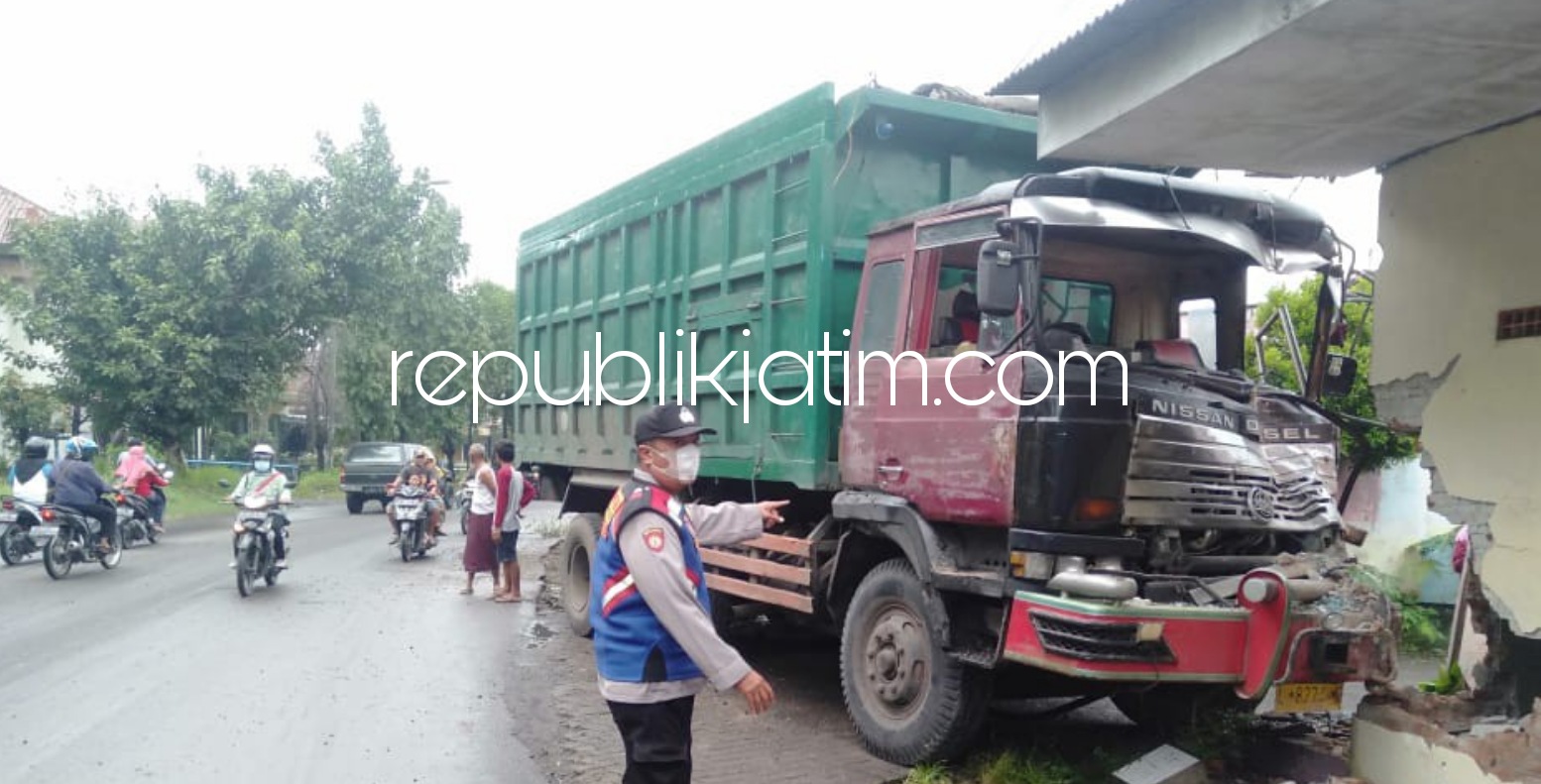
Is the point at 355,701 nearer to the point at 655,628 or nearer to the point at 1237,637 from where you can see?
the point at 655,628

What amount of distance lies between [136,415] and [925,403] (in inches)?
899

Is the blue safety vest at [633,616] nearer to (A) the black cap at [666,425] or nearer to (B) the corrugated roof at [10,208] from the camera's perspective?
(A) the black cap at [666,425]

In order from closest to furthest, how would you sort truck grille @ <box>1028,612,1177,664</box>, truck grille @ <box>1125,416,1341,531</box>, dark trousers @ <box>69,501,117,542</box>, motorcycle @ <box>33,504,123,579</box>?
truck grille @ <box>1028,612,1177,664</box> → truck grille @ <box>1125,416,1341,531</box> → motorcycle @ <box>33,504,123,579</box> → dark trousers @ <box>69,501,117,542</box>

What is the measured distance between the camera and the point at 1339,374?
5.59m

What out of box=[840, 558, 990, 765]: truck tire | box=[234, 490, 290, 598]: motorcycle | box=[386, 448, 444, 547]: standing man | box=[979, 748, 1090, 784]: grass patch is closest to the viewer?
box=[979, 748, 1090, 784]: grass patch

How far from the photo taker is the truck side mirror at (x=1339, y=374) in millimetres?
5586

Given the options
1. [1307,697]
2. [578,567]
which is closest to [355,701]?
→ [578,567]

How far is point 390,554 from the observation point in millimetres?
15391

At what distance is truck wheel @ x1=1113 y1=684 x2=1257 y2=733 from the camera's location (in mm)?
5555

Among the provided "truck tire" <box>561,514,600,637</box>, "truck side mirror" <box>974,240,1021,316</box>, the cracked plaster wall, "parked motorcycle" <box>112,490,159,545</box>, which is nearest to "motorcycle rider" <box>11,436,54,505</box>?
"parked motorcycle" <box>112,490,159,545</box>

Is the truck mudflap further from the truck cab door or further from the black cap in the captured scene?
the black cap

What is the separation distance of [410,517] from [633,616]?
11.7 meters

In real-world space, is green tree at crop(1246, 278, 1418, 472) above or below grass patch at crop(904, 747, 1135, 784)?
above

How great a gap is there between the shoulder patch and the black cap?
35 centimetres
